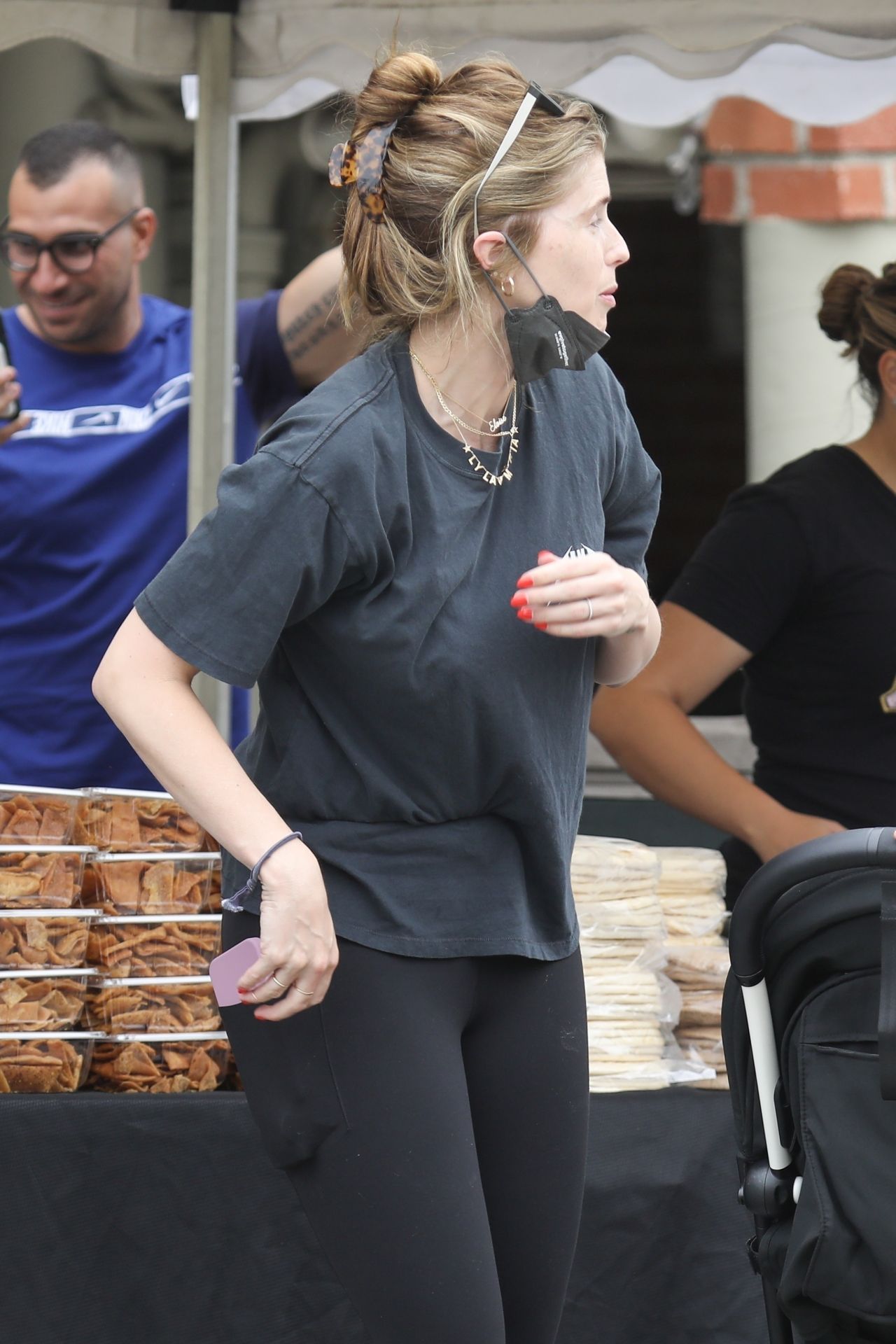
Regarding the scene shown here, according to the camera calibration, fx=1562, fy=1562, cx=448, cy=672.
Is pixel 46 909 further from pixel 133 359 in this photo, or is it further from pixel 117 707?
pixel 133 359

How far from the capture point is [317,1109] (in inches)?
52.6

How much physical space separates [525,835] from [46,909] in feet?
3.28

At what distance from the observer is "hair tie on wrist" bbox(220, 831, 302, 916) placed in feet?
4.16

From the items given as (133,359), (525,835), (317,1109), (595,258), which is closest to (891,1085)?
(525,835)

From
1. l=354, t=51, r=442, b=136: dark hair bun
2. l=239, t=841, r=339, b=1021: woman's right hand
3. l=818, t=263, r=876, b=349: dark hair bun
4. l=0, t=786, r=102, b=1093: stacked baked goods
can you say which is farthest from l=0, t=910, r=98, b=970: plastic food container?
l=818, t=263, r=876, b=349: dark hair bun

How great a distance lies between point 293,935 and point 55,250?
6.27ft

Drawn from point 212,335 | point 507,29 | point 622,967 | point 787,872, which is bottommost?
point 622,967

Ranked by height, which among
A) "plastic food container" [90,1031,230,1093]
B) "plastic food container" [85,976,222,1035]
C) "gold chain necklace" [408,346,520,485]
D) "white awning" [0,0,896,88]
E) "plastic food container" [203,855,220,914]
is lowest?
"plastic food container" [90,1031,230,1093]

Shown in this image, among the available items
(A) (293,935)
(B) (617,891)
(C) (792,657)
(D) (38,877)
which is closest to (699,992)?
(B) (617,891)

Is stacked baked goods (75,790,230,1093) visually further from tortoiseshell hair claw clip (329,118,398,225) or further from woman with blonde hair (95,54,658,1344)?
tortoiseshell hair claw clip (329,118,398,225)

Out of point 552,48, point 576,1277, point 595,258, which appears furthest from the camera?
point 552,48

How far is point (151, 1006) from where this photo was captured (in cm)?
222

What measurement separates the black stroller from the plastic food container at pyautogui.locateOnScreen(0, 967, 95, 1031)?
1006 mm

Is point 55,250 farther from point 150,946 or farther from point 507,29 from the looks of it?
point 150,946
